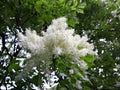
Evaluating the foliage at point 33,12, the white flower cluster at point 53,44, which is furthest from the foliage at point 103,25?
the white flower cluster at point 53,44

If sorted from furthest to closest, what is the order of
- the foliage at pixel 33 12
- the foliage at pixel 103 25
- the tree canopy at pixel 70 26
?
1. the foliage at pixel 103 25
2. the foliage at pixel 33 12
3. the tree canopy at pixel 70 26

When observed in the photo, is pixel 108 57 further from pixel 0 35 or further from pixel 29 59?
pixel 29 59

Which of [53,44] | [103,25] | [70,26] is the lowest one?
[103,25]

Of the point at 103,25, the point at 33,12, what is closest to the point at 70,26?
the point at 33,12

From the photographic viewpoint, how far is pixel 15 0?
3.93 metres

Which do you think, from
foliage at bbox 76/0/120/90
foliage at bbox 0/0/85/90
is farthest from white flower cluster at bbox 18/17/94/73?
foliage at bbox 76/0/120/90

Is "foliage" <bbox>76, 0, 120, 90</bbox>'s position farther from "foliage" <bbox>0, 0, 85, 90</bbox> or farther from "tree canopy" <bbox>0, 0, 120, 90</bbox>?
"foliage" <bbox>0, 0, 85, 90</bbox>

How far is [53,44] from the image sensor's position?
8.05ft

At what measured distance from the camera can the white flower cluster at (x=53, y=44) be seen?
95.6 inches

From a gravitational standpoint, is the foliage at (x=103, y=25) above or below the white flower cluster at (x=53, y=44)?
below

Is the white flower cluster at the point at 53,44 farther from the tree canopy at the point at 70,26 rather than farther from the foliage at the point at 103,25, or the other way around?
the foliage at the point at 103,25

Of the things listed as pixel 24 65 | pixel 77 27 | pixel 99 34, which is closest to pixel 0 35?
pixel 77 27

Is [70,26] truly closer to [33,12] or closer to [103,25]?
[33,12]

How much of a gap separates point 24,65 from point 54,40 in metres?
0.32
